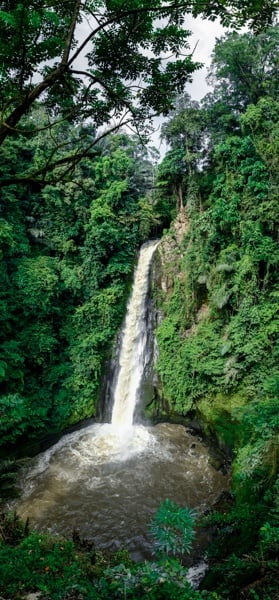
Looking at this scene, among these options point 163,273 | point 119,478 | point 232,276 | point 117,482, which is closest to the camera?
point 117,482

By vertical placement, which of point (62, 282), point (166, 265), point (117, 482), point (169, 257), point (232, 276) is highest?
point (169, 257)

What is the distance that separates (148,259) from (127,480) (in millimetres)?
8346

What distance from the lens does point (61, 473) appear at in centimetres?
871

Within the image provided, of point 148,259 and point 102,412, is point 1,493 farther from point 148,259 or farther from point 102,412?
point 148,259

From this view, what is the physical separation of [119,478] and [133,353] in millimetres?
4571

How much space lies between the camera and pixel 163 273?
13219 mm

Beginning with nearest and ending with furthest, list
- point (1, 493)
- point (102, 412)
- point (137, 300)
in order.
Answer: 1. point (1, 493)
2. point (102, 412)
3. point (137, 300)

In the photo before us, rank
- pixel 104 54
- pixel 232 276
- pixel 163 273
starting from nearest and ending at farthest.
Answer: pixel 104 54
pixel 232 276
pixel 163 273

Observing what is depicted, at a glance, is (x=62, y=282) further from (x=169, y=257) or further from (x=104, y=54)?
(x=104, y=54)

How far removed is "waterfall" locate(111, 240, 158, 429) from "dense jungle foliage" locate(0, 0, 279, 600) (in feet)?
1.57

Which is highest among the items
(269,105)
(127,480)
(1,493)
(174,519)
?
(269,105)

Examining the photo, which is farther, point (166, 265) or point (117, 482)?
point (166, 265)

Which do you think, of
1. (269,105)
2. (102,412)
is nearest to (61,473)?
(102,412)

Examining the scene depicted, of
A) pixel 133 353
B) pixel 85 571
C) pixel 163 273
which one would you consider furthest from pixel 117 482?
pixel 163 273
